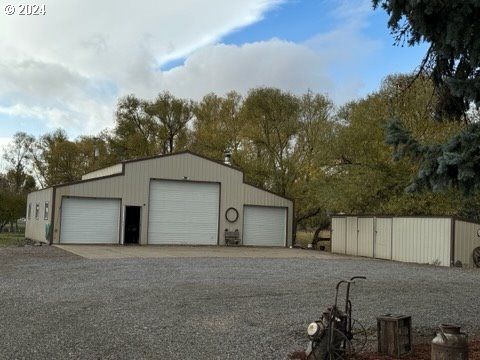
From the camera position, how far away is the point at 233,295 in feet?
35.3

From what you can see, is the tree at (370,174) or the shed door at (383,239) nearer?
the shed door at (383,239)

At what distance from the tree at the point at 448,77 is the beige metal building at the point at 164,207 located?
2293cm

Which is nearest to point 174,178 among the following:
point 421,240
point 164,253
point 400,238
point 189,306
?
point 164,253

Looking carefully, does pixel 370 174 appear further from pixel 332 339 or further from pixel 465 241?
pixel 332 339

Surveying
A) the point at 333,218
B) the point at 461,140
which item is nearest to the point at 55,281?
the point at 461,140

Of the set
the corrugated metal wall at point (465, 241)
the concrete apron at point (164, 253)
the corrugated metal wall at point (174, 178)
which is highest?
the corrugated metal wall at point (174, 178)

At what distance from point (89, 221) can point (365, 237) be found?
13.6 meters

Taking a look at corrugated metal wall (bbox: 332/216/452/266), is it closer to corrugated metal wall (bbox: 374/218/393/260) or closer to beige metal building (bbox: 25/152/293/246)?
corrugated metal wall (bbox: 374/218/393/260)

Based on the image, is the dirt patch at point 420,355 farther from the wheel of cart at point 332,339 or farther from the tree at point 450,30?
the tree at point 450,30

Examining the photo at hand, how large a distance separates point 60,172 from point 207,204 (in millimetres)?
28055

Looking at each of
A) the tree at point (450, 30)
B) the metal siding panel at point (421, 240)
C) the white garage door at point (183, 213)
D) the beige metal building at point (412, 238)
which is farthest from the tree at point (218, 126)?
the tree at point (450, 30)

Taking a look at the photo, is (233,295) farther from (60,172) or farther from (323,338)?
(60,172)

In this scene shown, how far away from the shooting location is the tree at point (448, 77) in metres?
6.21

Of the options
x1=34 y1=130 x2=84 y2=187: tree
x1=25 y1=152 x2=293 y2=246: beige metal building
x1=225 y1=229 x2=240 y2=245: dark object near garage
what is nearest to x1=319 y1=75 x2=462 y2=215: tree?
x1=25 y1=152 x2=293 y2=246: beige metal building
